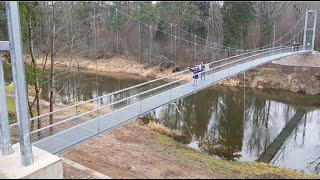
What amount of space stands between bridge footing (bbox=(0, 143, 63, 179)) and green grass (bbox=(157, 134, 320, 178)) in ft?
12.4

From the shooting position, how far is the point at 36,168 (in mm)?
7668

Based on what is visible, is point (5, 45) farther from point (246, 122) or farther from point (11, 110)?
point (246, 122)

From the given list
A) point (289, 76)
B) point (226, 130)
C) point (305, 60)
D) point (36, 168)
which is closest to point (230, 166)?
point (36, 168)

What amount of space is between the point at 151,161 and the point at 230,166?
7.78ft

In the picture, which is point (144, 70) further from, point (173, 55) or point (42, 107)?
point (42, 107)

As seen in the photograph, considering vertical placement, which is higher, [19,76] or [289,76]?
[19,76]

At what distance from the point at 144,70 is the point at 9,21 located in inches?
1052

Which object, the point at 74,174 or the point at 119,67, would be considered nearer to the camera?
the point at 74,174

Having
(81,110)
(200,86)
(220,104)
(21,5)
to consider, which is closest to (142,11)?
(220,104)

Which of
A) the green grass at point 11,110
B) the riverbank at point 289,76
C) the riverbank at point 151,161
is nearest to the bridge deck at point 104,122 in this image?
the riverbank at point 151,161

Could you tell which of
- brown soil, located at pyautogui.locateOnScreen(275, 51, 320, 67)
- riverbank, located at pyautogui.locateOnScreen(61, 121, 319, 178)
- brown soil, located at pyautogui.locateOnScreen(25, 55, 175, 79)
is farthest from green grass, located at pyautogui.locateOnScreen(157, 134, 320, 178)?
brown soil, located at pyautogui.locateOnScreen(25, 55, 175, 79)

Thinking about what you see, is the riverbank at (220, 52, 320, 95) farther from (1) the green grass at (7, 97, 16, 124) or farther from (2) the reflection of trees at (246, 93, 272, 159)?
(1) the green grass at (7, 97, 16, 124)

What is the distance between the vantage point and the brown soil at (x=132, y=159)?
8805 mm

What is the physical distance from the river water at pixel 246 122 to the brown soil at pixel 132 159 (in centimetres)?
285
